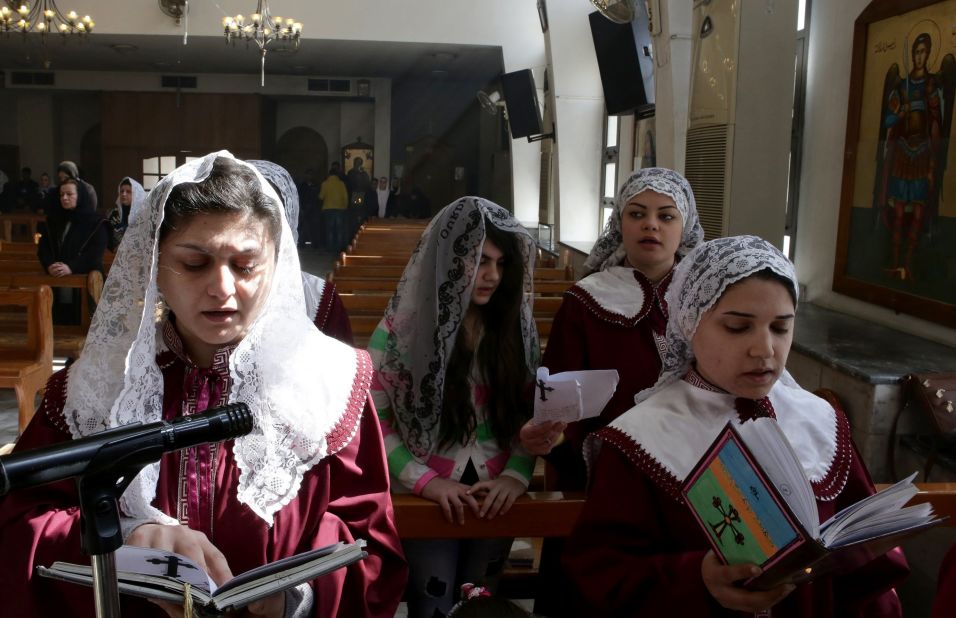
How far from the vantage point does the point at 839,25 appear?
4156 millimetres

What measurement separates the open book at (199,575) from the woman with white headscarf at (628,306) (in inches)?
51.6

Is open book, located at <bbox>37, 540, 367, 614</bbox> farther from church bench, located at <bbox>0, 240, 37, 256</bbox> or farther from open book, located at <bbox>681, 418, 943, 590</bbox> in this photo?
church bench, located at <bbox>0, 240, 37, 256</bbox>

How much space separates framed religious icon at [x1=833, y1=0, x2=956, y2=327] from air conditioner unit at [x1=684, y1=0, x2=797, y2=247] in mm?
315

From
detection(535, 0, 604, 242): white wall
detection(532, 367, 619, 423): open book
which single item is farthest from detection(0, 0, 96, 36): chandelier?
detection(532, 367, 619, 423): open book

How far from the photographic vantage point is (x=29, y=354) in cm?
499

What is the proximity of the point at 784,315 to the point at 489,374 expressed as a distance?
89cm

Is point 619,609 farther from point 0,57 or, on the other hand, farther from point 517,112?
point 0,57

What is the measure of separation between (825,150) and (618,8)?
1628mm

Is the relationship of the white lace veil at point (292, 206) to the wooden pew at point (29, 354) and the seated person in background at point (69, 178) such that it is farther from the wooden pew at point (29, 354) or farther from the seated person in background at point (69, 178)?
the seated person in background at point (69, 178)

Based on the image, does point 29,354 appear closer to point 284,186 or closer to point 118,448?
point 284,186

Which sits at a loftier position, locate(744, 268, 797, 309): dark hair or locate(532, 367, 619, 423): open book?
locate(744, 268, 797, 309): dark hair

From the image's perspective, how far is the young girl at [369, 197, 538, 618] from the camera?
214 cm

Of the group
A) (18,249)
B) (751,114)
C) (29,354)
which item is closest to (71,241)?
(18,249)

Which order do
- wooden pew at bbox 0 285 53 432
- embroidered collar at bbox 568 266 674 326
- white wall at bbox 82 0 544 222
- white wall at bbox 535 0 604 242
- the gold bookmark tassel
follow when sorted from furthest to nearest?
1. white wall at bbox 82 0 544 222
2. white wall at bbox 535 0 604 242
3. wooden pew at bbox 0 285 53 432
4. embroidered collar at bbox 568 266 674 326
5. the gold bookmark tassel
